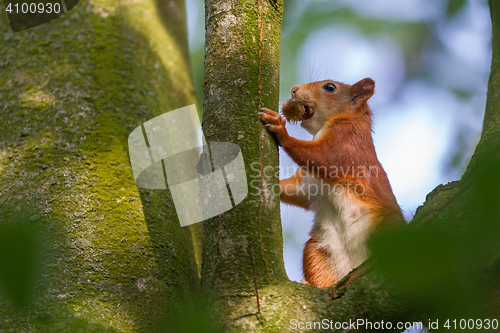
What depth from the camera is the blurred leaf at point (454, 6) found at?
5.28m

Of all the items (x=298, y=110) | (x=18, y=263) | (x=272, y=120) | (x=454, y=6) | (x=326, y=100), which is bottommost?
(x=18, y=263)

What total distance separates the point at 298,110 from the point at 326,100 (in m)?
0.42

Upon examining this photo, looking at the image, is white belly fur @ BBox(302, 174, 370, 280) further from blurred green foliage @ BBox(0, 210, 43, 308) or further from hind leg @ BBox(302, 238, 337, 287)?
blurred green foliage @ BBox(0, 210, 43, 308)

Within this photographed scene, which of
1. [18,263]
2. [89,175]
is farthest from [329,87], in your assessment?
[18,263]

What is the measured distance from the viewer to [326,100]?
4055 millimetres

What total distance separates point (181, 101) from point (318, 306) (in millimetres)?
1922

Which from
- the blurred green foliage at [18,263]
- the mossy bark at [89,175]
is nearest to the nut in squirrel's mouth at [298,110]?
the mossy bark at [89,175]

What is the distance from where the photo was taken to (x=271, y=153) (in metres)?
2.04

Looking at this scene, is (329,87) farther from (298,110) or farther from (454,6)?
(454,6)

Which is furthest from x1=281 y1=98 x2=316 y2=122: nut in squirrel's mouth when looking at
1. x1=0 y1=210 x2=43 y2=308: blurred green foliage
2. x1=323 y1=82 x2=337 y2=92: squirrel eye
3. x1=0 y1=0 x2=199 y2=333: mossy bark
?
x1=0 y1=210 x2=43 y2=308: blurred green foliage

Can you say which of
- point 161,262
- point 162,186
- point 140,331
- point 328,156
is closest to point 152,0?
point 162,186

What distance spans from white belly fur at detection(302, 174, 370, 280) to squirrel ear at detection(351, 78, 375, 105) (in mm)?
1117

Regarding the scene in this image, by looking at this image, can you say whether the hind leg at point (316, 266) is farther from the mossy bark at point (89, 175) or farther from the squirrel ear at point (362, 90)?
the squirrel ear at point (362, 90)

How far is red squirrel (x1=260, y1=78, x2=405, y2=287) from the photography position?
3188 mm
